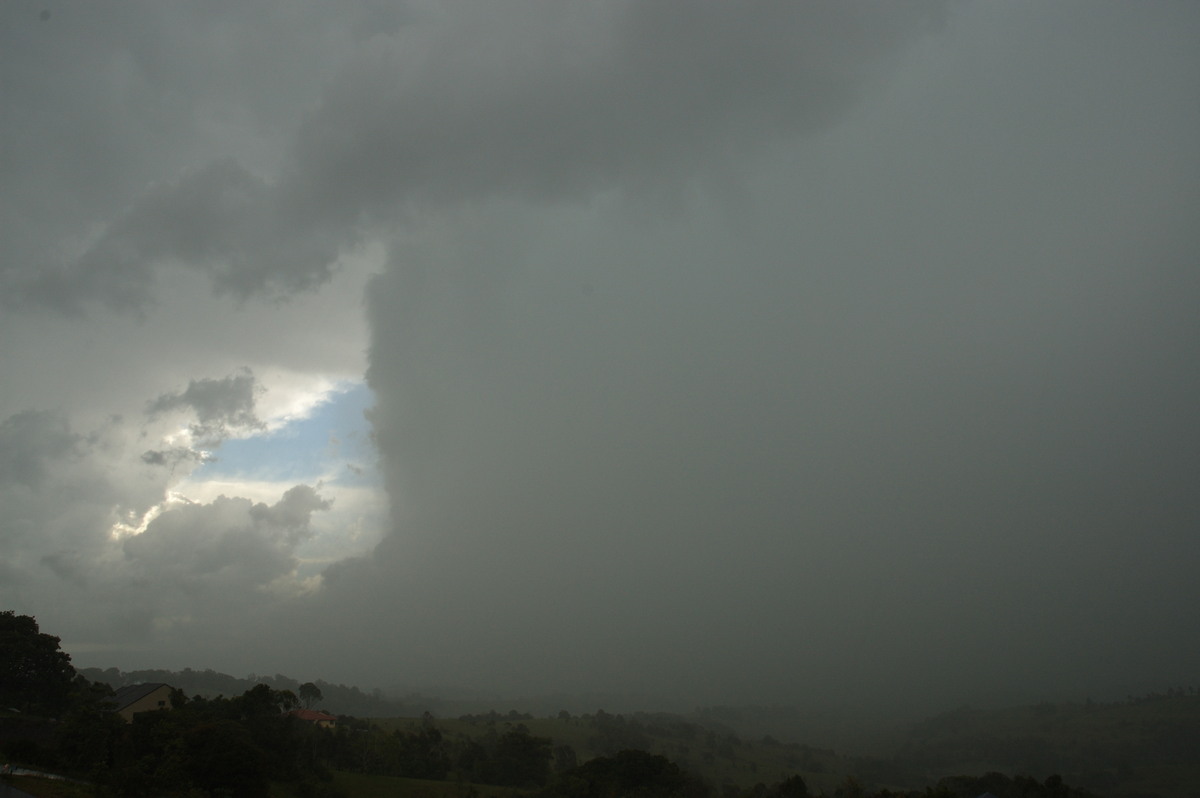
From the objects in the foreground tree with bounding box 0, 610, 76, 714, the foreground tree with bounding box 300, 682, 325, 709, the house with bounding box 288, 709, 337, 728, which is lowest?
the house with bounding box 288, 709, 337, 728

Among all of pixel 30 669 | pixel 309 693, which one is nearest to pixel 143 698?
pixel 30 669

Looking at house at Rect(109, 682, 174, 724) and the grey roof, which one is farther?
the grey roof

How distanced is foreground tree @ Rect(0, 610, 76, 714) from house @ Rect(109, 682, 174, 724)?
24.5ft

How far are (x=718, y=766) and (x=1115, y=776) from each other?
10313 centimetres

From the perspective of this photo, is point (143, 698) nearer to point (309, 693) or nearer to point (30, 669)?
point (30, 669)

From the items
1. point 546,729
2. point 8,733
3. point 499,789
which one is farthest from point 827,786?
point 8,733

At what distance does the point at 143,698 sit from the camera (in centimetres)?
9325

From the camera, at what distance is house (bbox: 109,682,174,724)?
89.9 metres

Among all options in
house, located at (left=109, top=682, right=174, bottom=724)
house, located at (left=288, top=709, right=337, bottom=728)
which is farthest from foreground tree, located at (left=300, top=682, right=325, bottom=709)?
house, located at (left=109, top=682, right=174, bottom=724)

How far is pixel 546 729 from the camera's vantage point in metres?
178

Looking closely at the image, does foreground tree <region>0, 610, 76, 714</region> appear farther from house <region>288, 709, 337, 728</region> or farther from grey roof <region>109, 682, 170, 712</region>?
house <region>288, 709, 337, 728</region>

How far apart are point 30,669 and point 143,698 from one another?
1406 cm

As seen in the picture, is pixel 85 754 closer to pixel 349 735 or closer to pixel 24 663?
pixel 24 663

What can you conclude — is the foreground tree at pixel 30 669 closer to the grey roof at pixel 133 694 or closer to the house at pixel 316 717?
the grey roof at pixel 133 694
